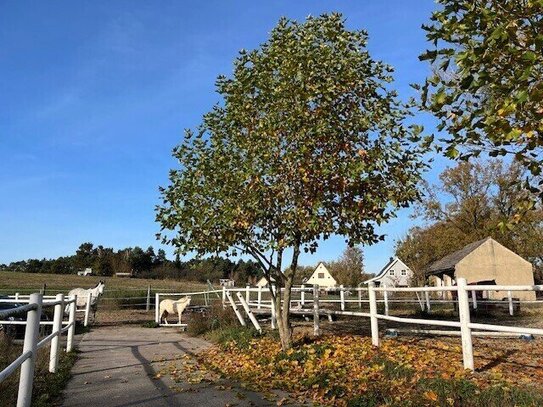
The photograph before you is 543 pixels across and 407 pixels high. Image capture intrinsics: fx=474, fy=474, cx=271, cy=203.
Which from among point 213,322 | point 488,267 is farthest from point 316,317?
point 488,267

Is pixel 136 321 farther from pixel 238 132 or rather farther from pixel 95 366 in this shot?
pixel 238 132

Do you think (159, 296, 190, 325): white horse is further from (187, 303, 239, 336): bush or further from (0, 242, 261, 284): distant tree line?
(0, 242, 261, 284): distant tree line

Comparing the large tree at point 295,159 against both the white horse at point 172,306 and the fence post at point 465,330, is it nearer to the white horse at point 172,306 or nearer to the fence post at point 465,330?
the fence post at point 465,330

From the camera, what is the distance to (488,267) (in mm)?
36344

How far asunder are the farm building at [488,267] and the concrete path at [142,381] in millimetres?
26761

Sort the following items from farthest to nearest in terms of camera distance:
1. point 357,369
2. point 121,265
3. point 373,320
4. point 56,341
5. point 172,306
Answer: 1. point 121,265
2. point 172,306
3. point 373,320
4. point 56,341
5. point 357,369

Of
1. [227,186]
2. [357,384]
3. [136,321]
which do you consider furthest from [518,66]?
[136,321]

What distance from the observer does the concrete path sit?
6.64 m

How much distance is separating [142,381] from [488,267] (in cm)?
3402

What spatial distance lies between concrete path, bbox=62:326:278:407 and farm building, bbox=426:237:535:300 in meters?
26.8

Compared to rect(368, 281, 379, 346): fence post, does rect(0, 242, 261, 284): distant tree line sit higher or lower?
higher

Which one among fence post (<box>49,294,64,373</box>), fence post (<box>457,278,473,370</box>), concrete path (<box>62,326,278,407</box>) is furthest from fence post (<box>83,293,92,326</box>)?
fence post (<box>457,278,473,370</box>)

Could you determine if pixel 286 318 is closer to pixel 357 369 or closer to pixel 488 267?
pixel 357 369

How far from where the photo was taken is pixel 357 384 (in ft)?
23.0
